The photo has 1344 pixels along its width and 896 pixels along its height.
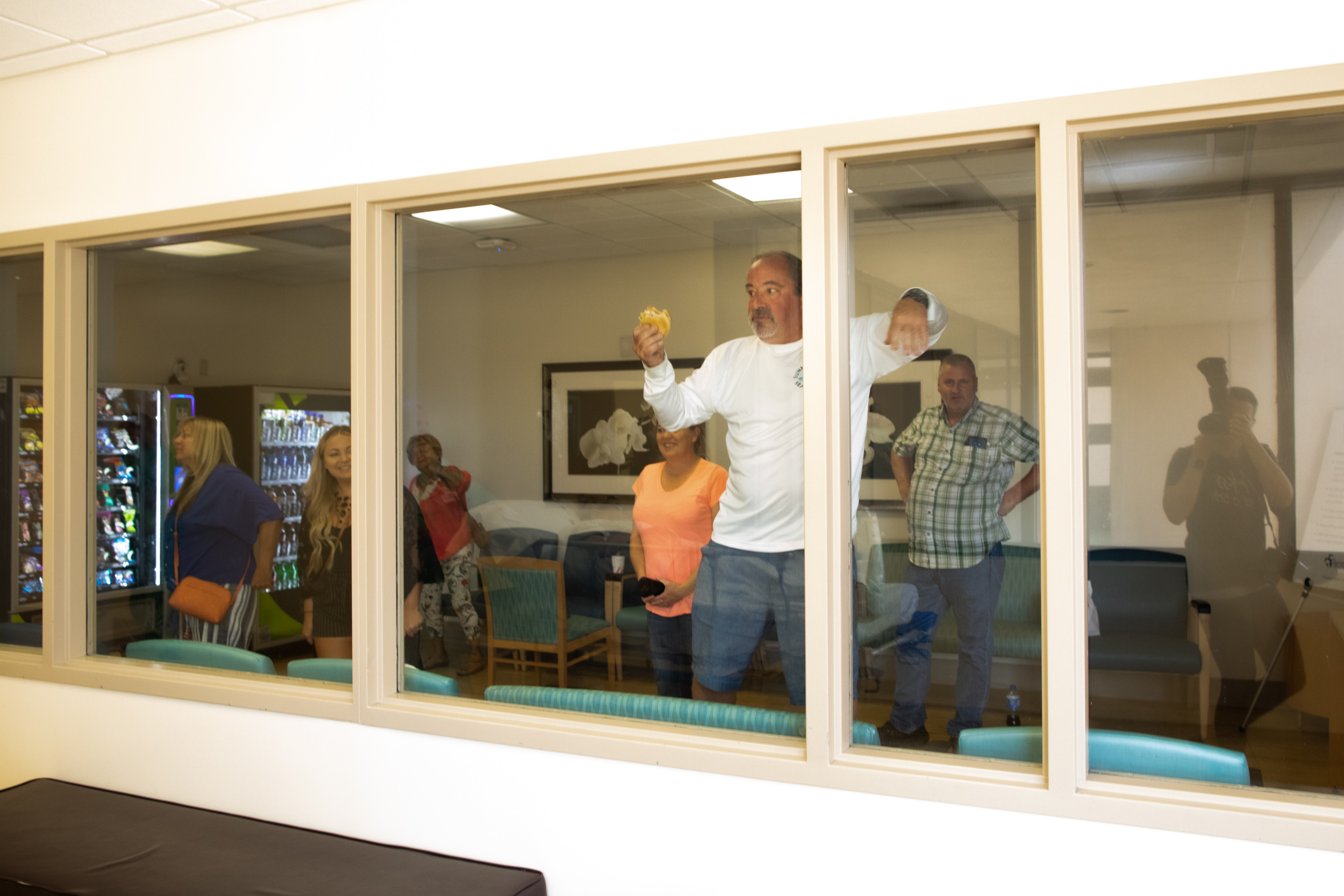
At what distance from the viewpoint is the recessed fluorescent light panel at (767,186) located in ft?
7.23

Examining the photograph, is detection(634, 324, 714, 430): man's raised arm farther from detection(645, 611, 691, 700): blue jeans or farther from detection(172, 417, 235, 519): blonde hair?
detection(172, 417, 235, 519): blonde hair

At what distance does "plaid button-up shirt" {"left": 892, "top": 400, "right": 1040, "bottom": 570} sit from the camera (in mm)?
2100

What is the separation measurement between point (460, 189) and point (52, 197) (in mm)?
1733

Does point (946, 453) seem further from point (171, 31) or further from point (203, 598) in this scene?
point (171, 31)

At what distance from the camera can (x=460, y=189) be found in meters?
2.49

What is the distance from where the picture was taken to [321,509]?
2.91 meters

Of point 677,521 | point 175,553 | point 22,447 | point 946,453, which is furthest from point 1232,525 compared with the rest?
point 22,447

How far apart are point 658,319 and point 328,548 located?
1.34 m

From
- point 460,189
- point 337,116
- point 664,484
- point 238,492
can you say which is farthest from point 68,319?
point 664,484

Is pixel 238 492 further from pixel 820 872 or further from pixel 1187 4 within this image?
pixel 1187 4

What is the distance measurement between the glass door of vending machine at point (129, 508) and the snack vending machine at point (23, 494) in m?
0.30

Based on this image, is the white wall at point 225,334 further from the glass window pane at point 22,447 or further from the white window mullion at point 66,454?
the glass window pane at point 22,447

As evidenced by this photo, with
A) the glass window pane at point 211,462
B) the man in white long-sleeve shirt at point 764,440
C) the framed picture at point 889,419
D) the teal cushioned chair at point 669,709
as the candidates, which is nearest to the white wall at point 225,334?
the glass window pane at point 211,462

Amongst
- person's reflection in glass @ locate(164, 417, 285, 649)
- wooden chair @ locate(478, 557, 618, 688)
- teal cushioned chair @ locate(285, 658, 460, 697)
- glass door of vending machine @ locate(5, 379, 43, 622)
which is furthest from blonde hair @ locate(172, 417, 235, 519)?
wooden chair @ locate(478, 557, 618, 688)
